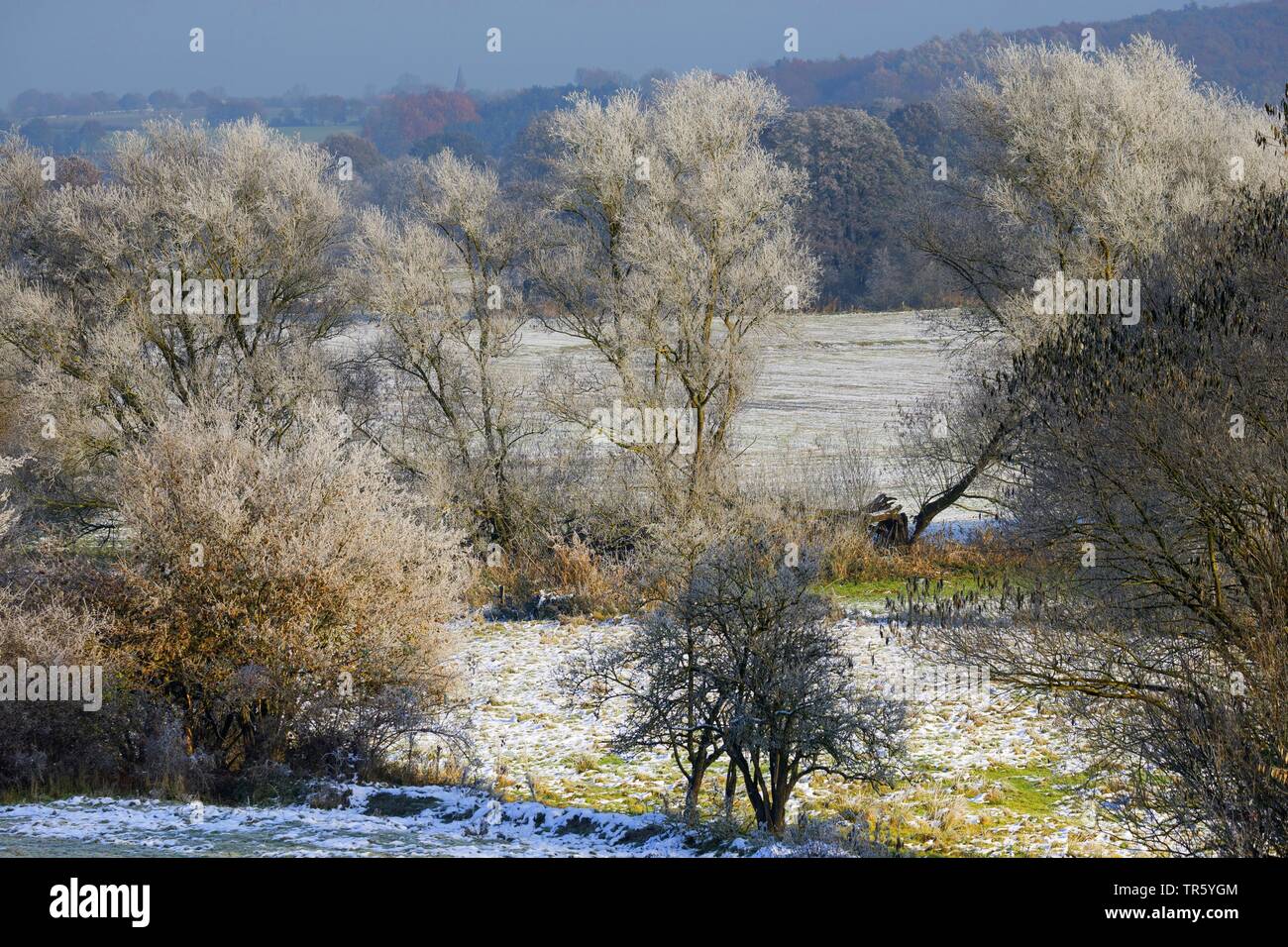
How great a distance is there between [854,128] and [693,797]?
74.0 m

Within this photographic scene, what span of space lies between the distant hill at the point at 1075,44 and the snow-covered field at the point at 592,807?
98.3m

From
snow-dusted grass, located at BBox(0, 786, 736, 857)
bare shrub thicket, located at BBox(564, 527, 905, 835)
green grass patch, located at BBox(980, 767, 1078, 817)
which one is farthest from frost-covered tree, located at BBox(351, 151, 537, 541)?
green grass patch, located at BBox(980, 767, 1078, 817)

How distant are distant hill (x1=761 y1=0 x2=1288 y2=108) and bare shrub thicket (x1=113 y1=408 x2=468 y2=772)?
329ft

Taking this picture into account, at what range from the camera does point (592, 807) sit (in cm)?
1236

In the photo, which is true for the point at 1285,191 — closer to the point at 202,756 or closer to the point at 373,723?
the point at 373,723

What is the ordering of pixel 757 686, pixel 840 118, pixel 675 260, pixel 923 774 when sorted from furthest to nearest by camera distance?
pixel 840 118 → pixel 675 260 → pixel 923 774 → pixel 757 686

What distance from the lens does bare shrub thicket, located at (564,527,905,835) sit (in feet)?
35.7

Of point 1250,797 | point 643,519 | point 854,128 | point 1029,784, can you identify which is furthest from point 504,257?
point 854,128

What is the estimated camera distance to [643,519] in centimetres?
2498

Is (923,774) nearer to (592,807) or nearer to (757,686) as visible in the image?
(757,686)

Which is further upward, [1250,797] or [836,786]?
[1250,797]

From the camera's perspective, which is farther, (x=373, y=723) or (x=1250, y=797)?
(x=373, y=723)

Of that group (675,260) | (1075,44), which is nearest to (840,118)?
(1075,44)

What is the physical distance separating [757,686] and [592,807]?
2.61 metres
